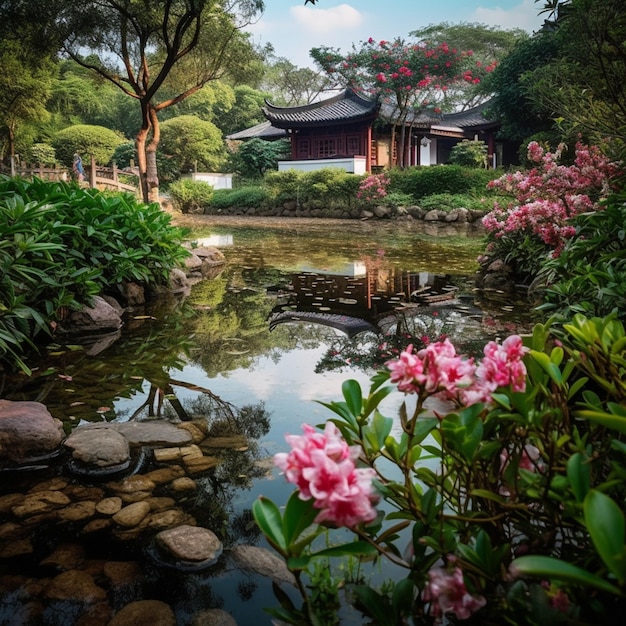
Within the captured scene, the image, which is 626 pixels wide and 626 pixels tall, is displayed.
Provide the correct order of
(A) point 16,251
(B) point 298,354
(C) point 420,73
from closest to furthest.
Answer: (A) point 16,251, (B) point 298,354, (C) point 420,73

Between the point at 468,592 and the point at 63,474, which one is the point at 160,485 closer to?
the point at 63,474

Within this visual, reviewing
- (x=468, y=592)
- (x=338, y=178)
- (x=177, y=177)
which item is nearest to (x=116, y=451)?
(x=468, y=592)

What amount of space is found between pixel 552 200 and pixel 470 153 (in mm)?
19285

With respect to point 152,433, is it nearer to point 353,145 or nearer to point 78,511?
point 78,511

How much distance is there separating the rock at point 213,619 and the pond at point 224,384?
21 millimetres

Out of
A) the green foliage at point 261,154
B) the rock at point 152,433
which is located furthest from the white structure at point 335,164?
the rock at point 152,433

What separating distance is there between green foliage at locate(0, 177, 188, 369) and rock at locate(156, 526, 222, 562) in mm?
2137

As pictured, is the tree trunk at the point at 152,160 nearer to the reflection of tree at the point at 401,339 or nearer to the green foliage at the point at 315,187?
the green foliage at the point at 315,187

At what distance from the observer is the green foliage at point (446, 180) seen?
21750 millimetres

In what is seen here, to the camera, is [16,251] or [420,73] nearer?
[16,251]

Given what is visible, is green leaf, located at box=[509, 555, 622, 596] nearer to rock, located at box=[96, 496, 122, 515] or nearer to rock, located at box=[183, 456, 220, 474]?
rock, located at box=[96, 496, 122, 515]

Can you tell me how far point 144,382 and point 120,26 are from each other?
15.7 meters

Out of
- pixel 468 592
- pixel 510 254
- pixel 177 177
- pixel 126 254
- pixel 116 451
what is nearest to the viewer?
pixel 468 592

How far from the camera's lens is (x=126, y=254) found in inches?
237
